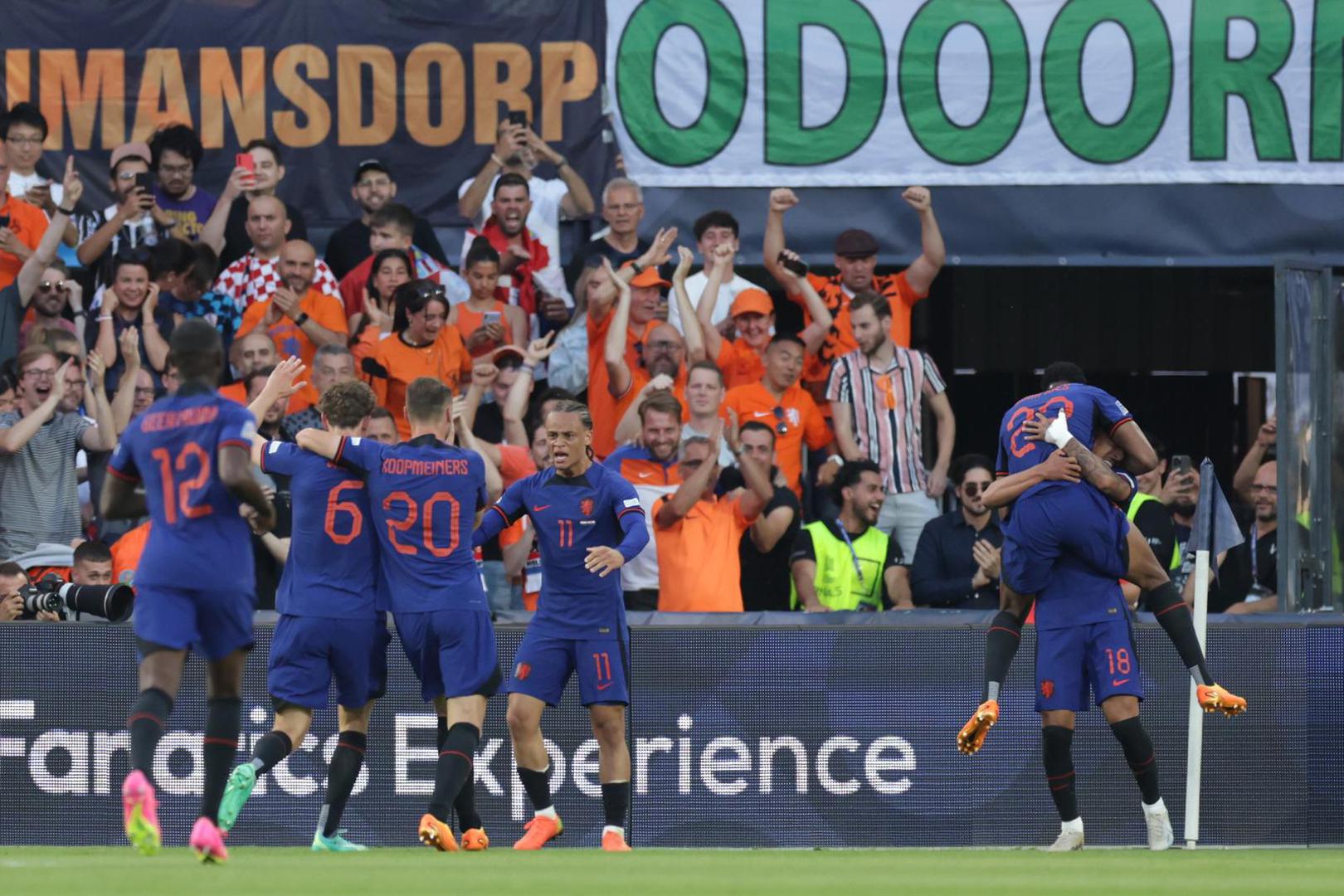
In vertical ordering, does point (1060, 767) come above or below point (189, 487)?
below

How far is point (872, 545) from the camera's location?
1354 cm

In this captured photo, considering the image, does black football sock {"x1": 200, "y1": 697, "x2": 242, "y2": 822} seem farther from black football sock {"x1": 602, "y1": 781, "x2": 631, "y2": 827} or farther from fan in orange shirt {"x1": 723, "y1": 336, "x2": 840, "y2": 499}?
fan in orange shirt {"x1": 723, "y1": 336, "x2": 840, "y2": 499}

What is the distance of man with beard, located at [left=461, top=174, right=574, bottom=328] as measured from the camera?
48.4 feet

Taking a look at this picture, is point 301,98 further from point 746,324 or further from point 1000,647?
point 1000,647

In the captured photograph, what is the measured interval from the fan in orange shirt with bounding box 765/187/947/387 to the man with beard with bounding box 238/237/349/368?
2.93m

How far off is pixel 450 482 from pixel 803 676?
2935 millimetres

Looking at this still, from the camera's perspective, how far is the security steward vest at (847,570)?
44.2ft

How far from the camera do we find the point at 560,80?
1541 centimetres

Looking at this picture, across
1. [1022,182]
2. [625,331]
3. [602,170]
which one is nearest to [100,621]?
[625,331]

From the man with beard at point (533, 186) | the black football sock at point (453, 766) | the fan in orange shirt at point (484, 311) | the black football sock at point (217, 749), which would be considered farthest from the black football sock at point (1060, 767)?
the man with beard at point (533, 186)

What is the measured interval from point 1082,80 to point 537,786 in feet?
22.6

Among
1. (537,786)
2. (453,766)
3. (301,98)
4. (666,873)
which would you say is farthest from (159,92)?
(666,873)

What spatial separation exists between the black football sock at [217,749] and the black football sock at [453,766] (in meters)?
1.69

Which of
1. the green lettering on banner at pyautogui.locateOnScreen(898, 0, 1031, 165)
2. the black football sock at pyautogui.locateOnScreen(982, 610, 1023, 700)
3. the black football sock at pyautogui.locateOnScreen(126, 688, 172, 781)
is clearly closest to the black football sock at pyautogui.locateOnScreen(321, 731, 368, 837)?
the black football sock at pyautogui.locateOnScreen(126, 688, 172, 781)
